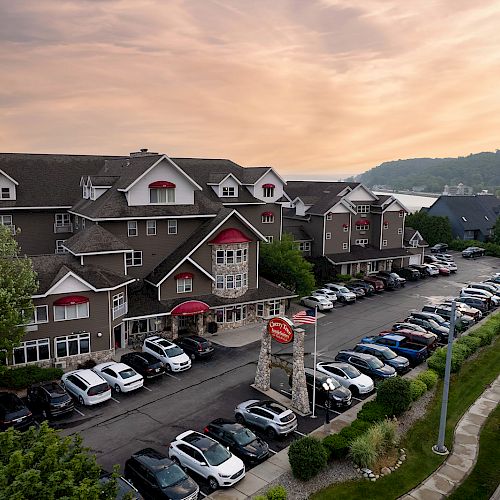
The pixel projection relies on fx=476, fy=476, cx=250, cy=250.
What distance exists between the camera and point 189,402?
29594 millimetres

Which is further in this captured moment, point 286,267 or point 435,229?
point 435,229

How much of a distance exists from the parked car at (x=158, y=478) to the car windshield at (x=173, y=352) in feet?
42.8

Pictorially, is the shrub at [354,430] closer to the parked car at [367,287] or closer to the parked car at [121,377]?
the parked car at [121,377]

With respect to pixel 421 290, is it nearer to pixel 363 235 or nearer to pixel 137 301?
pixel 363 235

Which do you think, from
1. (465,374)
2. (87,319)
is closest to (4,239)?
(87,319)

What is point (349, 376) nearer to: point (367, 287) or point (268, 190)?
point (367, 287)

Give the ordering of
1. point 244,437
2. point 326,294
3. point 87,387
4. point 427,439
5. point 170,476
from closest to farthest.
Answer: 1. point 170,476
2. point 244,437
3. point 427,439
4. point 87,387
5. point 326,294

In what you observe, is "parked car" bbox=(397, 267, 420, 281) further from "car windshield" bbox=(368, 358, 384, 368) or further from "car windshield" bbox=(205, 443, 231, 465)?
"car windshield" bbox=(205, 443, 231, 465)

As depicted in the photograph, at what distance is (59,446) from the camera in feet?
48.1

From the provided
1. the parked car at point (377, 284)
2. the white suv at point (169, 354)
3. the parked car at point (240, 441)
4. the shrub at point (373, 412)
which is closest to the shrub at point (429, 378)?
the shrub at point (373, 412)

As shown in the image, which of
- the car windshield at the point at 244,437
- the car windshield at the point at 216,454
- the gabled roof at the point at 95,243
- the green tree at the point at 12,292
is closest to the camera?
the car windshield at the point at 216,454

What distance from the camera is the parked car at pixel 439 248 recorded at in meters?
86.4

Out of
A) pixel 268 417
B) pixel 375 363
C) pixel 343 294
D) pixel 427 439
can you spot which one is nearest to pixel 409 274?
pixel 343 294

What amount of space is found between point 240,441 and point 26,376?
15859mm
